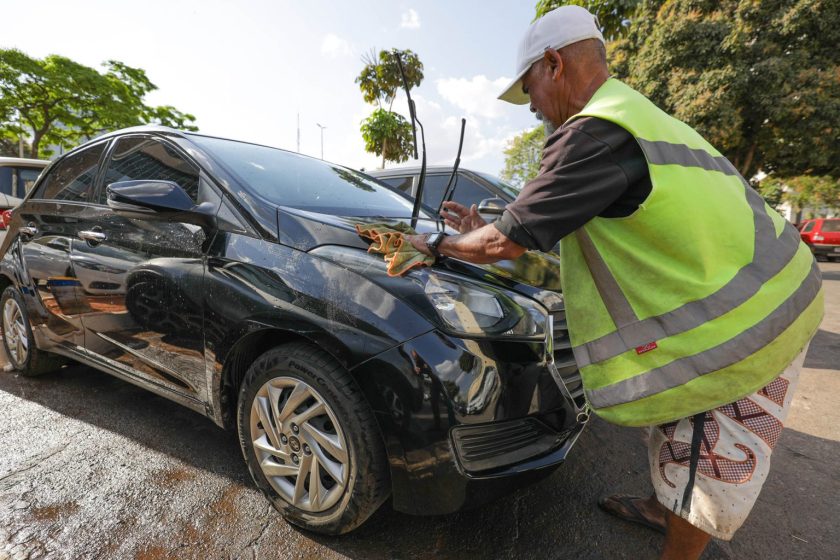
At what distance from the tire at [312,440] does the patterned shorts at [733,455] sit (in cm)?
100

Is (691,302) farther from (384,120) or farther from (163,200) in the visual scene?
(384,120)

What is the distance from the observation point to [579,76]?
4.57ft

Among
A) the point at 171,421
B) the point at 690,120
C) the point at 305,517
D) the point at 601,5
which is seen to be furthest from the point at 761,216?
the point at 690,120

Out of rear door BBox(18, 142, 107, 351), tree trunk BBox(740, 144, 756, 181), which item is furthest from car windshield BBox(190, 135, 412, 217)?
tree trunk BBox(740, 144, 756, 181)

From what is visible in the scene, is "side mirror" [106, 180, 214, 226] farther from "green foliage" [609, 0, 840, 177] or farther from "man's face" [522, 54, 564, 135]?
"green foliage" [609, 0, 840, 177]

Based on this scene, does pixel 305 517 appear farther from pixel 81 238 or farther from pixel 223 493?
pixel 81 238

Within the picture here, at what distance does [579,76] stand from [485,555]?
170cm

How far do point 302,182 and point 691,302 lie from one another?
1915 millimetres

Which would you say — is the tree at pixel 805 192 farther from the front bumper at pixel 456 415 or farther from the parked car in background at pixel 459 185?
the front bumper at pixel 456 415

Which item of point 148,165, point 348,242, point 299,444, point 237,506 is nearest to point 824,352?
point 348,242

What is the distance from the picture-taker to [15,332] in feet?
10.7

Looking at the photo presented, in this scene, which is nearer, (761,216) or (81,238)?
(761,216)

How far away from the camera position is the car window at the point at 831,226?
17312 mm

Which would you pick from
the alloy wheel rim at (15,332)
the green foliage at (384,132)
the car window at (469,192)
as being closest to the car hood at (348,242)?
the alloy wheel rim at (15,332)
